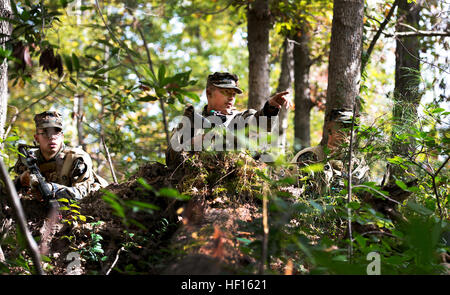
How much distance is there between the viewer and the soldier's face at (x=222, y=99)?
478cm

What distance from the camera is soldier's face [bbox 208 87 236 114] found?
478cm

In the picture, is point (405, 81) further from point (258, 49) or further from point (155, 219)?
point (155, 219)

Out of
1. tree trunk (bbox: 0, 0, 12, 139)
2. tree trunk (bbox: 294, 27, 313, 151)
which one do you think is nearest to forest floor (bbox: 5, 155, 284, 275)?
tree trunk (bbox: 0, 0, 12, 139)

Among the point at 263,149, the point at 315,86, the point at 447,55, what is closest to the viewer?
the point at 263,149

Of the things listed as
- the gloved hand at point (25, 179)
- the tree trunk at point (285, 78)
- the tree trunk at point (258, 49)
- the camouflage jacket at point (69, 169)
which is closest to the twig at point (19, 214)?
the gloved hand at point (25, 179)

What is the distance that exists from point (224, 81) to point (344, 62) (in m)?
1.52

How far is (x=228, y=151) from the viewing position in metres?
3.89

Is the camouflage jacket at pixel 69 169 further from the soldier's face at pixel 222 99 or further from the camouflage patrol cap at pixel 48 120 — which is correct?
the soldier's face at pixel 222 99

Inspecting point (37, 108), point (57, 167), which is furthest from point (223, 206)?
point (37, 108)

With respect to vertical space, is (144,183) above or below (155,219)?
above

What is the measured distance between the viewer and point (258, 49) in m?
6.90

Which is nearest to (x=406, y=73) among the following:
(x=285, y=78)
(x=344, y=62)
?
(x=344, y=62)
